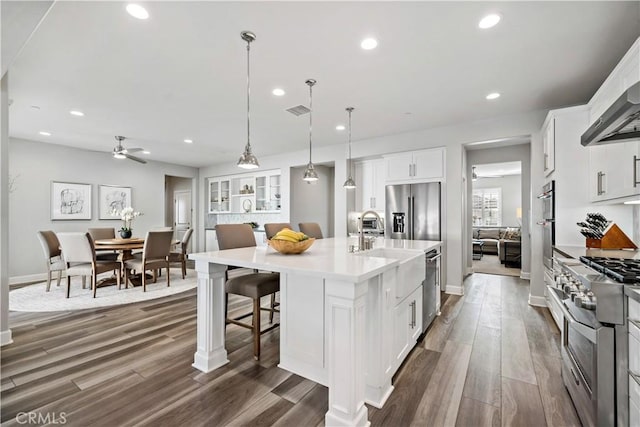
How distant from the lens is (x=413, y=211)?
15.2 ft

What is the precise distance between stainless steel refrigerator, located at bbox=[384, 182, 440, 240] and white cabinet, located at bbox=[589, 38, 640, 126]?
2118mm

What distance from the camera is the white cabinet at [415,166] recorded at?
444 centimetres

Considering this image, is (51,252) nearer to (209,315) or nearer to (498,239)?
(209,315)

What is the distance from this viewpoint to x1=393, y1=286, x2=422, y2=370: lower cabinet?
6.46ft

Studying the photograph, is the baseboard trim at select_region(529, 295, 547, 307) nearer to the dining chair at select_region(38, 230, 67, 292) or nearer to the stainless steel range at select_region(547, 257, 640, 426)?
the stainless steel range at select_region(547, 257, 640, 426)

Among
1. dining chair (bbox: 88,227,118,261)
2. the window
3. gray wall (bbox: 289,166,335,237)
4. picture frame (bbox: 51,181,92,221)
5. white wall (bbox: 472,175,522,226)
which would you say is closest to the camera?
dining chair (bbox: 88,227,118,261)

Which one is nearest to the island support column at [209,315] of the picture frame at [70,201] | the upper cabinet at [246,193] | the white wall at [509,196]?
the upper cabinet at [246,193]

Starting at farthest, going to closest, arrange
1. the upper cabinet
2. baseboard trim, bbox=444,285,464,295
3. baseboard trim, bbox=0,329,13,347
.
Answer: the upper cabinet → baseboard trim, bbox=444,285,464,295 → baseboard trim, bbox=0,329,13,347

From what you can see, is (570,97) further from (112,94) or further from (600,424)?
(112,94)

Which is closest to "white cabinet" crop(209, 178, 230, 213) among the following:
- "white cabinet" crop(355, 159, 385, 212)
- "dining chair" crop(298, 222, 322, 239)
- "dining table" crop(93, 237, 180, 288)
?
"dining table" crop(93, 237, 180, 288)

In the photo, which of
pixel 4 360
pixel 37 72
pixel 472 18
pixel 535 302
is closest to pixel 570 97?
pixel 472 18

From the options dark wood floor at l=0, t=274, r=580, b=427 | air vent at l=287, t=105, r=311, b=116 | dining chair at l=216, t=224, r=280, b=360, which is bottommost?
dark wood floor at l=0, t=274, r=580, b=427

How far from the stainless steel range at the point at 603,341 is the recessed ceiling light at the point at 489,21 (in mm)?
1739

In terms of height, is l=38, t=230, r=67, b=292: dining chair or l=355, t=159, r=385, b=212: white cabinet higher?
l=355, t=159, r=385, b=212: white cabinet
